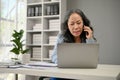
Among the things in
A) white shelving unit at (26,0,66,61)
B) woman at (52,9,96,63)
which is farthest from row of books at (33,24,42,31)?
woman at (52,9,96,63)

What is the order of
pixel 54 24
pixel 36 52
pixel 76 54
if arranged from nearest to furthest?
1. pixel 76 54
2. pixel 54 24
3. pixel 36 52

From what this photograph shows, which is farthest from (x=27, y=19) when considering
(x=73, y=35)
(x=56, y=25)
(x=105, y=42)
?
(x=73, y=35)

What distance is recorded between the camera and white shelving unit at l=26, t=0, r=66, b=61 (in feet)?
13.6

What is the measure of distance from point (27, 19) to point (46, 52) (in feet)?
2.74

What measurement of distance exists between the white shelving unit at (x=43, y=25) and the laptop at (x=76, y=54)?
2441 mm

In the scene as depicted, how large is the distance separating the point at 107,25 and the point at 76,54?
102 inches

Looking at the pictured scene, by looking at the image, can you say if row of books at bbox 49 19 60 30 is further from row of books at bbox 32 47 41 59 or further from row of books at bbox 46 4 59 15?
row of books at bbox 32 47 41 59

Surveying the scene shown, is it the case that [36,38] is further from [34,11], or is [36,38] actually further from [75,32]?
[75,32]

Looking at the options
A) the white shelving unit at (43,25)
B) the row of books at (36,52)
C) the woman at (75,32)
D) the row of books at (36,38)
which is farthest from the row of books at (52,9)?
the woman at (75,32)

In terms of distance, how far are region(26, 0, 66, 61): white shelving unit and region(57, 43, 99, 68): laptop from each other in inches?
96.1

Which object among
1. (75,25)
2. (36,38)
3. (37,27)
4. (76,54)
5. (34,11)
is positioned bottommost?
(76,54)

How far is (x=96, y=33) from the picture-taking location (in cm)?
416

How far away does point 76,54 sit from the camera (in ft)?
5.35

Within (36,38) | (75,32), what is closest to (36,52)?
(36,38)
